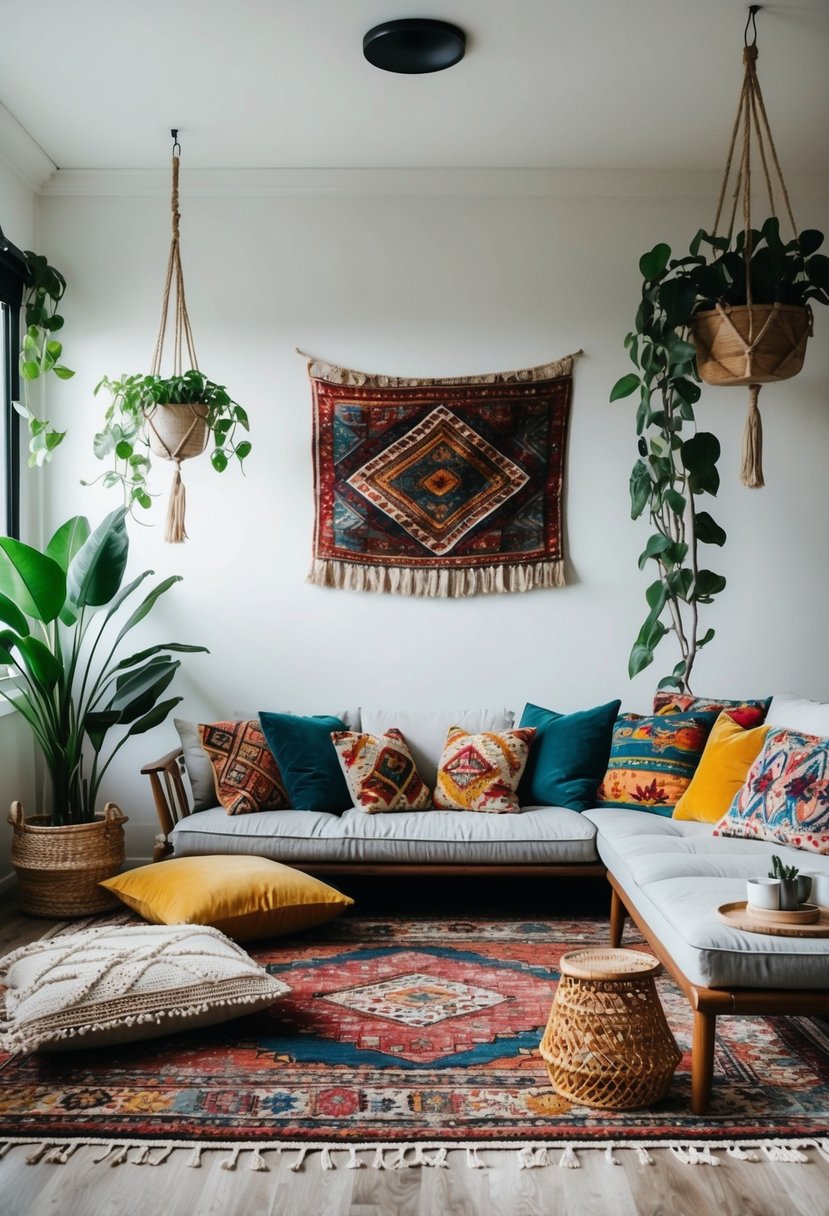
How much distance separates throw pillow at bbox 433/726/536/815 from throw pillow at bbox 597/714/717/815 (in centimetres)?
35

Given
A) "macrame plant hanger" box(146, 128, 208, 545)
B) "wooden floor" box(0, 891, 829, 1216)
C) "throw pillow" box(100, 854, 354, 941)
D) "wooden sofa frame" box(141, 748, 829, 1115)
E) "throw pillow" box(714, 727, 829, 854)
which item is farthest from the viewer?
"macrame plant hanger" box(146, 128, 208, 545)

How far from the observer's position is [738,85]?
4133 millimetres

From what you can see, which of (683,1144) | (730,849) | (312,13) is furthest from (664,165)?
(683,1144)

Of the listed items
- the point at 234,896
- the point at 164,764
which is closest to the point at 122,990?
the point at 234,896

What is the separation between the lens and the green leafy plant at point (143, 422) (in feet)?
14.5

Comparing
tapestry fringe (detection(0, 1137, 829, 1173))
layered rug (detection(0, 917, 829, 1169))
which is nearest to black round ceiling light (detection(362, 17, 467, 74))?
layered rug (detection(0, 917, 829, 1169))

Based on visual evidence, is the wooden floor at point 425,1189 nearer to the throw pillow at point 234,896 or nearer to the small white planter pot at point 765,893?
the small white planter pot at point 765,893

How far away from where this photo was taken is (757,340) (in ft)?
12.8

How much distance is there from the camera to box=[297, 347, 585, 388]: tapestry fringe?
4.94 metres

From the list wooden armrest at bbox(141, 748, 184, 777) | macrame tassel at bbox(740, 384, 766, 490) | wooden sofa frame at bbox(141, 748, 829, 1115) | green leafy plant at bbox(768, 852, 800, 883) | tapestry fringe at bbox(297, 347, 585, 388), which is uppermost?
tapestry fringe at bbox(297, 347, 585, 388)

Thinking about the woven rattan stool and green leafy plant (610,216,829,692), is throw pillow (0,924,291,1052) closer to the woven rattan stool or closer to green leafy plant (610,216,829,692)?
the woven rattan stool

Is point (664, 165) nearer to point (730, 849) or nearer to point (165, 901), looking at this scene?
point (730, 849)

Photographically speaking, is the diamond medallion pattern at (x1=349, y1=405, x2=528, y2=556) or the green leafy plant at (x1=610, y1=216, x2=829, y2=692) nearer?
the green leafy plant at (x1=610, y1=216, x2=829, y2=692)

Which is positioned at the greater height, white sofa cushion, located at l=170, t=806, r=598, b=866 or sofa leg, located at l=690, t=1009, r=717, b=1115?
white sofa cushion, located at l=170, t=806, r=598, b=866
